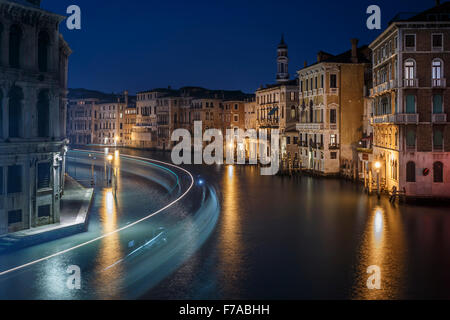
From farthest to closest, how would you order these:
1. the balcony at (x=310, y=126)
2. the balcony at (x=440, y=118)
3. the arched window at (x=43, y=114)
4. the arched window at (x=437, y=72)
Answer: the balcony at (x=310, y=126) < the arched window at (x=437, y=72) < the balcony at (x=440, y=118) < the arched window at (x=43, y=114)

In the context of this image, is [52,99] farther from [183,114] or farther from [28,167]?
[183,114]

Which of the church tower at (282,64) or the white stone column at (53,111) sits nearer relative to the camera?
the white stone column at (53,111)

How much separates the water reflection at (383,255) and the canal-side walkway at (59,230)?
1439 centimetres

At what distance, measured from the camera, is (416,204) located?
111 ft

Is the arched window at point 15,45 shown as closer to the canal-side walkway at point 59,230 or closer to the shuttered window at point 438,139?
the canal-side walkway at point 59,230

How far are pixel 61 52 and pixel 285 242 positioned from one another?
2466 cm

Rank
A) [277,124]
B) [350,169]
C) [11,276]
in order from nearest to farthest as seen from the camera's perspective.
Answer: [11,276] < [350,169] < [277,124]

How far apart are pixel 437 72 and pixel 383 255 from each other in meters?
20.9

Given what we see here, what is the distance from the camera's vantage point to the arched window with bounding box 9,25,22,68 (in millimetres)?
Result: 23453

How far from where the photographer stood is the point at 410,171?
36.0 m

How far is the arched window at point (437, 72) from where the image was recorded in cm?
3559

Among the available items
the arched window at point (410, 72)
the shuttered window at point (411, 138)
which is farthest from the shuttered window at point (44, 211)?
the arched window at point (410, 72)

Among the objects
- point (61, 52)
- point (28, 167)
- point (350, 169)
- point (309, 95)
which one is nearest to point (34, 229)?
point (28, 167)

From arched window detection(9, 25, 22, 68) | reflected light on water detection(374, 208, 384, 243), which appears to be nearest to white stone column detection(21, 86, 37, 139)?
arched window detection(9, 25, 22, 68)
